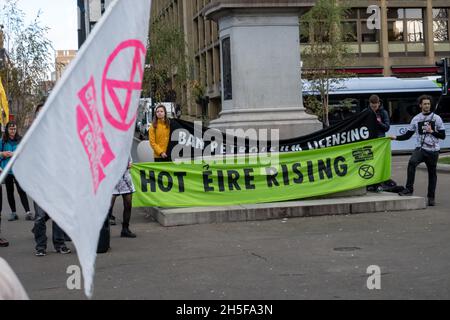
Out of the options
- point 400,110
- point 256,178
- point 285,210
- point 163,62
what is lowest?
point 285,210

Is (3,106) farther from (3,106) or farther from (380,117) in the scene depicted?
(380,117)

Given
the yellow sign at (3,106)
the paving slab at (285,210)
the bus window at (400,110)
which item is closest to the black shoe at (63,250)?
the paving slab at (285,210)

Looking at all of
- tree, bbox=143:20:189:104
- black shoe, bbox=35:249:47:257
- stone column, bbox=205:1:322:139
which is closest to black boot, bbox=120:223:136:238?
black shoe, bbox=35:249:47:257

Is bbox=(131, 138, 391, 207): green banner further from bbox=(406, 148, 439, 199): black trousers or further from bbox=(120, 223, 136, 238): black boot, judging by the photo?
bbox=(120, 223, 136, 238): black boot

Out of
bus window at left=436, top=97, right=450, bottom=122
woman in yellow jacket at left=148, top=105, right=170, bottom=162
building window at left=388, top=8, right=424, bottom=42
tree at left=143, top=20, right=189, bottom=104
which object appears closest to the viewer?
woman in yellow jacket at left=148, top=105, right=170, bottom=162

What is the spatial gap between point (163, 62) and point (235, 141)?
96.2 feet

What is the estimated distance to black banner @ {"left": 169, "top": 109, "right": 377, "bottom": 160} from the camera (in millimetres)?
12844

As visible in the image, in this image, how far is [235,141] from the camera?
42.9 feet

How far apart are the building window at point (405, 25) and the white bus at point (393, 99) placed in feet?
72.4

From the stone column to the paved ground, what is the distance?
301 centimetres

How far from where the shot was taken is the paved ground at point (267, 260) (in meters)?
6.91

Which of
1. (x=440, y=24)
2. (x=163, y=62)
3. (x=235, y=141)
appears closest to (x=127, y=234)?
(x=235, y=141)

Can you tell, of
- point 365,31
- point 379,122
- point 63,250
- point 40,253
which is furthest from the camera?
point 365,31

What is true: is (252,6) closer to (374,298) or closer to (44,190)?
(374,298)
